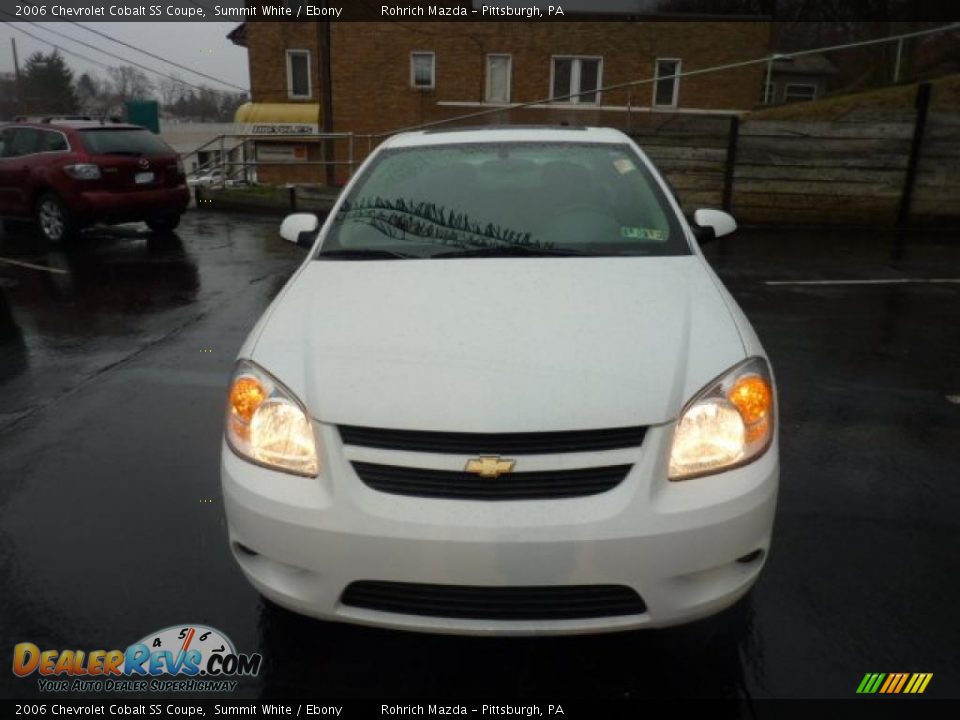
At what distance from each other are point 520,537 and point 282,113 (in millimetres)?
26666

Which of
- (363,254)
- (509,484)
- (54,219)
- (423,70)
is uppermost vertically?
(423,70)

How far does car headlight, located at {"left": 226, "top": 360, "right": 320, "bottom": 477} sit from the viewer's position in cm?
208

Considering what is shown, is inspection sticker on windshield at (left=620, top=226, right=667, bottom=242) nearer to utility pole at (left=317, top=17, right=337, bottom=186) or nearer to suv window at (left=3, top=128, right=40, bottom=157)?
suv window at (left=3, top=128, right=40, bottom=157)

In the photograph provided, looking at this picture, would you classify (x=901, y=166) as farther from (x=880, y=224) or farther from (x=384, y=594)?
(x=384, y=594)

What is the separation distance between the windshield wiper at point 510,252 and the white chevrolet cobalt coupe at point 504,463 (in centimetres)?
51

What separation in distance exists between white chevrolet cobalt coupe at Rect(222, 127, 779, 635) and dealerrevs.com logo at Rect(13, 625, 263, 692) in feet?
1.19

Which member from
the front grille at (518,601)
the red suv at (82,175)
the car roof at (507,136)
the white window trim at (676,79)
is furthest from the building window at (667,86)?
the front grille at (518,601)

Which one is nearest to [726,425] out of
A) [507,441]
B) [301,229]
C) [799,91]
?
[507,441]

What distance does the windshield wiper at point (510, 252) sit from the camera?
3006 mm

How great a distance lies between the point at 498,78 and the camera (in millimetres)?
25281

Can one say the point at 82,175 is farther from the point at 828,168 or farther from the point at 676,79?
the point at 676,79

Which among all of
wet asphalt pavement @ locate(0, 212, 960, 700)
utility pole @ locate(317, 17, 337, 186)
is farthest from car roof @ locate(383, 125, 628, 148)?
utility pole @ locate(317, 17, 337, 186)

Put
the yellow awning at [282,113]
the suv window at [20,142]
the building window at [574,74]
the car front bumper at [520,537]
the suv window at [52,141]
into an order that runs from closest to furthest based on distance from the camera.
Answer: the car front bumper at [520,537] < the suv window at [52,141] < the suv window at [20,142] < the building window at [574,74] < the yellow awning at [282,113]

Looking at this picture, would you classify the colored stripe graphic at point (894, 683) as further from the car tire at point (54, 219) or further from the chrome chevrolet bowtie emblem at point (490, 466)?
the car tire at point (54, 219)
